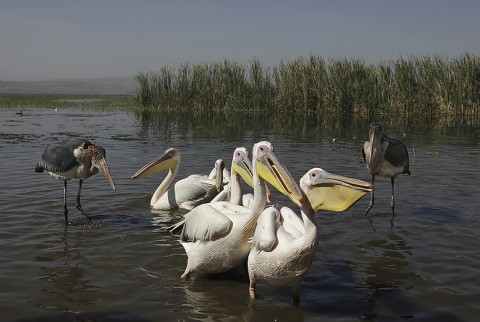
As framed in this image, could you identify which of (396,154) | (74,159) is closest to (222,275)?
(74,159)

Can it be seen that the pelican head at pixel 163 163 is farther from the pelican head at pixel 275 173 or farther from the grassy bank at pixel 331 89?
the grassy bank at pixel 331 89

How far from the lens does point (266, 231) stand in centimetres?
392

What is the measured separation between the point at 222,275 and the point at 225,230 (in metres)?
0.62

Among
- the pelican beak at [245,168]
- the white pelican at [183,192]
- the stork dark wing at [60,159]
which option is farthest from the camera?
the white pelican at [183,192]

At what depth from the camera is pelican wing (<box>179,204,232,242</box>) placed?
172 inches

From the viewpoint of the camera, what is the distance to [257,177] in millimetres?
4297

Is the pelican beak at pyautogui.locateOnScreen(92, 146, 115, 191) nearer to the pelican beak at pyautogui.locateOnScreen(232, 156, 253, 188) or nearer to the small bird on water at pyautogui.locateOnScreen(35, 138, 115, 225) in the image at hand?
the small bird on water at pyautogui.locateOnScreen(35, 138, 115, 225)

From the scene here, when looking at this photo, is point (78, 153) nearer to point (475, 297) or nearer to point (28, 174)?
point (28, 174)

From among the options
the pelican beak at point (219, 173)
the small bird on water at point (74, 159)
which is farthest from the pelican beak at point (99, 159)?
the pelican beak at point (219, 173)

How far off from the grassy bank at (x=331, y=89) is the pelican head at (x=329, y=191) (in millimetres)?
19277

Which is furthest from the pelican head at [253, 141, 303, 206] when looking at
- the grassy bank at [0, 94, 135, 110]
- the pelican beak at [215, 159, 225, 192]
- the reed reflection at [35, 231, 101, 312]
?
the grassy bank at [0, 94, 135, 110]

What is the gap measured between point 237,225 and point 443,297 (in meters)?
1.74

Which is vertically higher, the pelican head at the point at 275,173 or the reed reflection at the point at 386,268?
the pelican head at the point at 275,173

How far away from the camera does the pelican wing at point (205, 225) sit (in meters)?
4.38
